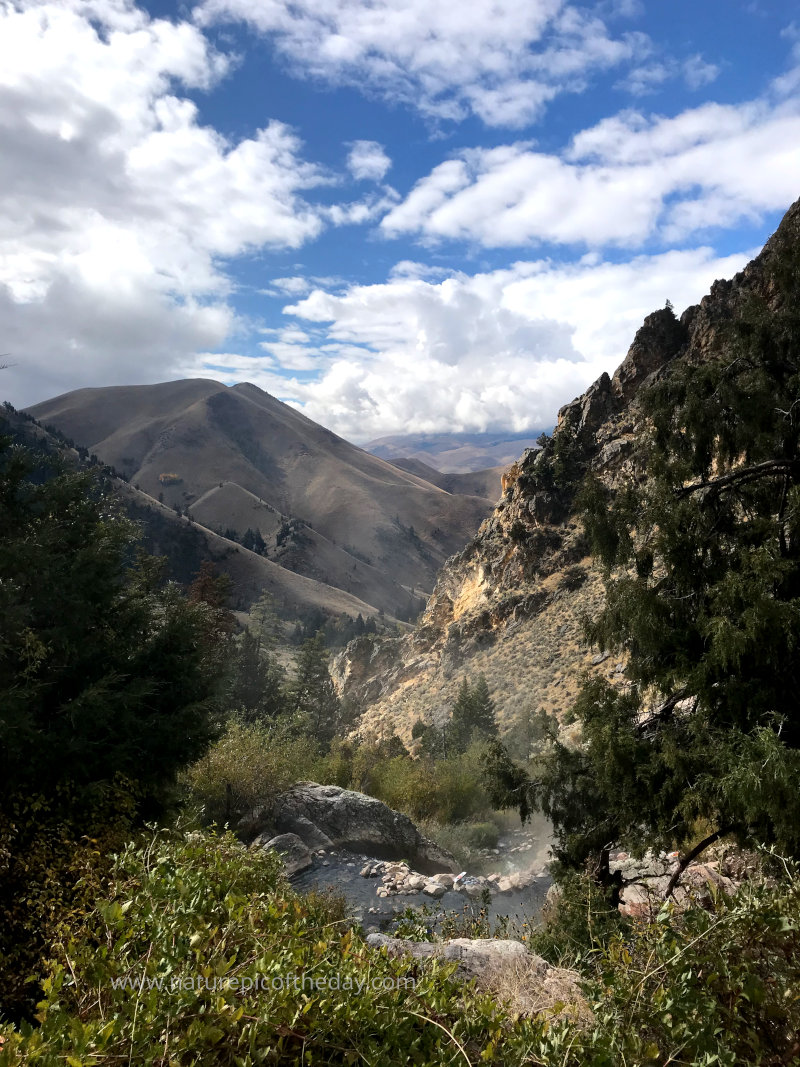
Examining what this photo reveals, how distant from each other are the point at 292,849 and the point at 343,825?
2085 mm

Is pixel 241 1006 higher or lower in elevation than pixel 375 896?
higher

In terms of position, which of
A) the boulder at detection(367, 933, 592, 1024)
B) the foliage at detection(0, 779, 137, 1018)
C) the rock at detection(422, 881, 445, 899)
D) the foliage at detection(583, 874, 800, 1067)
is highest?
the foliage at detection(583, 874, 800, 1067)

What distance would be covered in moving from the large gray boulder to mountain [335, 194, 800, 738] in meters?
16.0

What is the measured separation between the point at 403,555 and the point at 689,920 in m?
174

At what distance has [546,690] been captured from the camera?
35844mm

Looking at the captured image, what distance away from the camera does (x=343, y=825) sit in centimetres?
1802

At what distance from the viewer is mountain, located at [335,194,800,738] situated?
37656 millimetres

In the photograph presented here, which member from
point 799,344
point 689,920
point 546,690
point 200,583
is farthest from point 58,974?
point 546,690

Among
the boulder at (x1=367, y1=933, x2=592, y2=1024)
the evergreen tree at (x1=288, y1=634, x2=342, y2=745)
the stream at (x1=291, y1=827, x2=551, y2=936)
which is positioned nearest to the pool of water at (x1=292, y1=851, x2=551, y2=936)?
the stream at (x1=291, y1=827, x2=551, y2=936)

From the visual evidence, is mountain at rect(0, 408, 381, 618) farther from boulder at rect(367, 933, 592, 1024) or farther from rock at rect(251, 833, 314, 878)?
boulder at rect(367, 933, 592, 1024)

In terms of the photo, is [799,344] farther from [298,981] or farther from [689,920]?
[298,981]

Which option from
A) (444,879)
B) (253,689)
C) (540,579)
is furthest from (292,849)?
(540,579)

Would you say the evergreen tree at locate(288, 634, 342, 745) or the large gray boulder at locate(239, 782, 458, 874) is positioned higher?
the large gray boulder at locate(239, 782, 458, 874)

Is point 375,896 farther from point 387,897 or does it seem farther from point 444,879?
point 444,879
